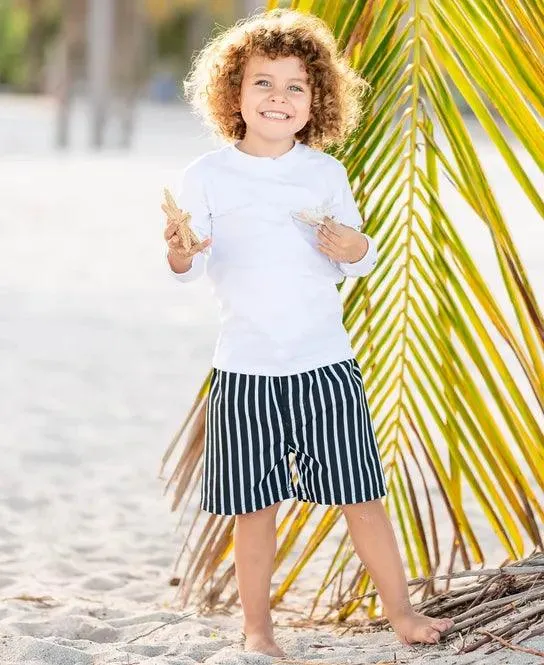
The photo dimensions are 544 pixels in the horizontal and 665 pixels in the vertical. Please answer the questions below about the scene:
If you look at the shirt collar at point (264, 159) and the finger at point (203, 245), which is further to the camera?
the shirt collar at point (264, 159)

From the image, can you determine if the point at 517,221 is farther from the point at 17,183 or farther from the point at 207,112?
the point at 207,112

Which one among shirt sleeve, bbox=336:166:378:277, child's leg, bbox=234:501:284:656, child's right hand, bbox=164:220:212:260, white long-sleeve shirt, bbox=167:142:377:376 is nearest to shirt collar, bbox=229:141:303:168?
white long-sleeve shirt, bbox=167:142:377:376

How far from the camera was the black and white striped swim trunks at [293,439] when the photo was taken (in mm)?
2393

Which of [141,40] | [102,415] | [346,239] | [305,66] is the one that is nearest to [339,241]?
[346,239]

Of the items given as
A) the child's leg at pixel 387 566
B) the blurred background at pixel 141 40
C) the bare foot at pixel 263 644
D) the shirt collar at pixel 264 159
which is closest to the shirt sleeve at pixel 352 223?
the shirt collar at pixel 264 159

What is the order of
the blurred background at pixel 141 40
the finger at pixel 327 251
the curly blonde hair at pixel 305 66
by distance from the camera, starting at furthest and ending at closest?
the blurred background at pixel 141 40, the curly blonde hair at pixel 305 66, the finger at pixel 327 251

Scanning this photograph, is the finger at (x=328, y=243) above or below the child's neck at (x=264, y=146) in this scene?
below

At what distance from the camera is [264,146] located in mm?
2424

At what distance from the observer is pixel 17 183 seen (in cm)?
1596

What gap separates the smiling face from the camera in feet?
7.84

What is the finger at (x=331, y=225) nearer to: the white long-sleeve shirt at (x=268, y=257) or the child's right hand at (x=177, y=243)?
the white long-sleeve shirt at (x=268, y=257)

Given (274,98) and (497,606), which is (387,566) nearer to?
(497,606)

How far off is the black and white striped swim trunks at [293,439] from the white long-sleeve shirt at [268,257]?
35 mm

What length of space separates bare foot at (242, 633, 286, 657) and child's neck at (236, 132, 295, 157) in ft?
2.98
